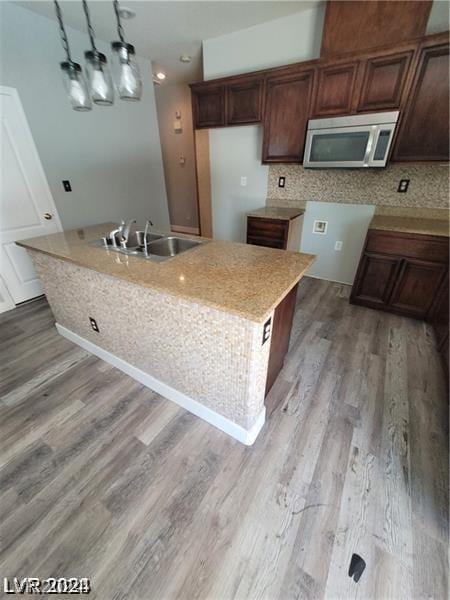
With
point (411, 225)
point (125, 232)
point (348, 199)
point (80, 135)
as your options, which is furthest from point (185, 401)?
point (80, 135)

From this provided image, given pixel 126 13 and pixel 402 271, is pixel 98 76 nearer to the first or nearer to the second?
pixel 126 13

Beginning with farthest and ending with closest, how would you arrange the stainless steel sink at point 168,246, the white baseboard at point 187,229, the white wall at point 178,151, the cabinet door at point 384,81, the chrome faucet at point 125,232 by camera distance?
the white baseboard at point 187,229
the white wall at point 178,151
the cabinet door at point 384,81
the stainless steel sink at point 168,246
the chrome faucet at point 125,232

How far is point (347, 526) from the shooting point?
1093 mm

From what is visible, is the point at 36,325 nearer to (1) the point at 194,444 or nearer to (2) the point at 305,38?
(1) the point at 194,444

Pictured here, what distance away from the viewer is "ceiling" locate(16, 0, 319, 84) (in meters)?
2.21

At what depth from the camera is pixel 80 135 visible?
283cm

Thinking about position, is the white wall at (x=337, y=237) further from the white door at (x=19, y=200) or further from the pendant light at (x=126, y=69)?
the white door at (x=19, y=200)

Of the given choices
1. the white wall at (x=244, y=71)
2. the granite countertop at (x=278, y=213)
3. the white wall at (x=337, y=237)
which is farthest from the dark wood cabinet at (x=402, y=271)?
the white wall at (x=244, y=71)

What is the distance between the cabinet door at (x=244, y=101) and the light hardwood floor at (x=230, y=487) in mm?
2776

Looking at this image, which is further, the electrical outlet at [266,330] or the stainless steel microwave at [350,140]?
the stainless steel microwave at [350,140]

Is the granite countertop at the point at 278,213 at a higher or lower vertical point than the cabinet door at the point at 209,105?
lower

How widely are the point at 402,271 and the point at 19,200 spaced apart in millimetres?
3934

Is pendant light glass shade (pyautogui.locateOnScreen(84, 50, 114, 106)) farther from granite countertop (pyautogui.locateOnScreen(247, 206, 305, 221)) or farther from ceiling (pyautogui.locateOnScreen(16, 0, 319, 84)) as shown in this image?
granite countertop (pyautogui.locateOnScreen(247, 206, 305, 221))

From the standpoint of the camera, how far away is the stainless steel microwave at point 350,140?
2.18 m
